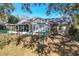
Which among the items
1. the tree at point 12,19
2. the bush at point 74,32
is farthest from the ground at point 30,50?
the tree at point 12,19

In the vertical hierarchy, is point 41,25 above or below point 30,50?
above

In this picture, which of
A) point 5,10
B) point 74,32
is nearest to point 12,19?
point 5,10

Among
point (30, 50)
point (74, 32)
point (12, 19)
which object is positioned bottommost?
point (30, 50)

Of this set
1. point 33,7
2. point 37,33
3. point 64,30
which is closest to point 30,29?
point 37,33

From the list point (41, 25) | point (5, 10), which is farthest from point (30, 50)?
point (5, 10)

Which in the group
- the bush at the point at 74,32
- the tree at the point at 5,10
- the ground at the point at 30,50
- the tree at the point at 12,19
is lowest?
the ground at the point at 30,50

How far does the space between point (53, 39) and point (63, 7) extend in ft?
1.16

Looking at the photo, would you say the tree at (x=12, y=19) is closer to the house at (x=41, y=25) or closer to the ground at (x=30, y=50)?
the house at (x=41, y=25)

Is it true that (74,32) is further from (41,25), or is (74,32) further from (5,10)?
(5,10)

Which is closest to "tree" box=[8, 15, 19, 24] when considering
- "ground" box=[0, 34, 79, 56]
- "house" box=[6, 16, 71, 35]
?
"house" box=[6, 16, 71, 35]

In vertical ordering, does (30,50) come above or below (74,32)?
below

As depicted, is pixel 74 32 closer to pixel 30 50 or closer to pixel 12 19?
pixel 30 50

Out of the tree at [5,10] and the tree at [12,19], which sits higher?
the tree at [5,10]

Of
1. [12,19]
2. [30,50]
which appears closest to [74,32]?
[30,50]
